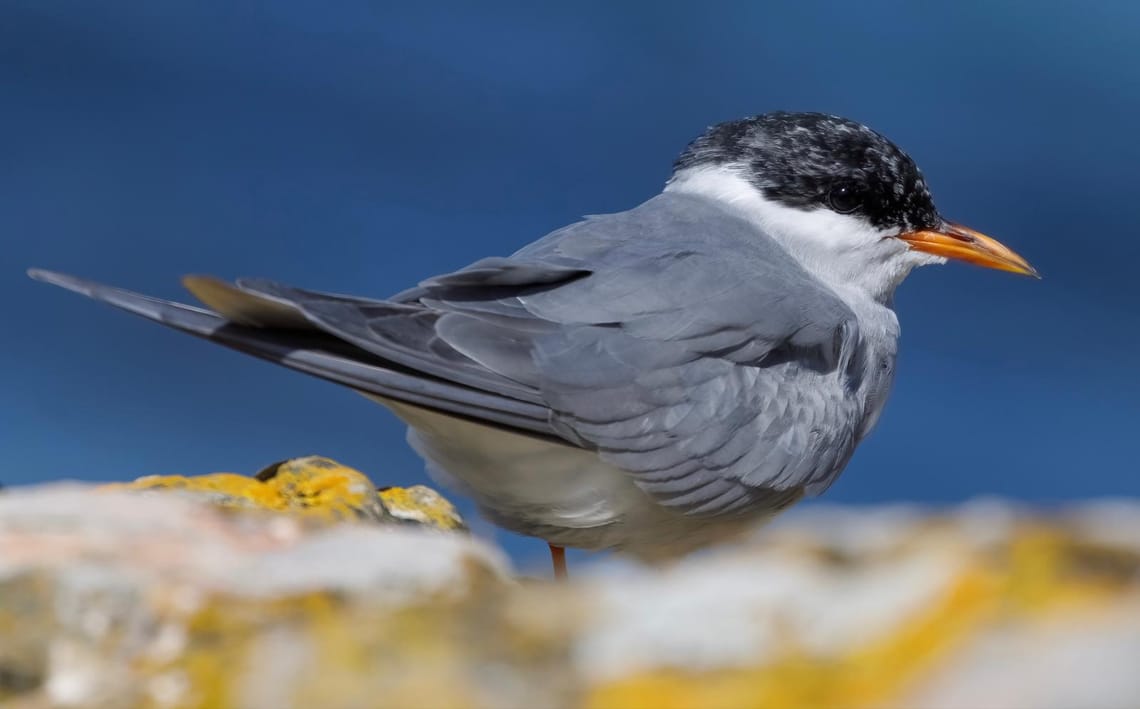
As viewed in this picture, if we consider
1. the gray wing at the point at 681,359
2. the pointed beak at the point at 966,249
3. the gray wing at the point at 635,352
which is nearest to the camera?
the gray wing at the point at 635,352

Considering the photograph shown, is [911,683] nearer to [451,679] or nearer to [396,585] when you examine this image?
[451,679]

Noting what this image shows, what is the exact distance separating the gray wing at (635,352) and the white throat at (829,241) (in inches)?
24.3

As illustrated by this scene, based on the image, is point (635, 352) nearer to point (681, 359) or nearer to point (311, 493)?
point (681, 359)

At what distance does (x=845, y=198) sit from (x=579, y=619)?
11.4 ft

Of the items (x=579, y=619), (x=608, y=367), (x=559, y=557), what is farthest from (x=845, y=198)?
(x=579, y=619)

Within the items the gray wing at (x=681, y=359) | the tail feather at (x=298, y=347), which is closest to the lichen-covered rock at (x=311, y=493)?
the tail feather at (x=298, y=347)

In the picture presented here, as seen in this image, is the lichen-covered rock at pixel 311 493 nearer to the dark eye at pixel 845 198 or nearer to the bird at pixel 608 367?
the bird at pixel 608 367

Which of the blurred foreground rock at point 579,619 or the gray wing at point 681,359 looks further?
the gray wing at point 681,359

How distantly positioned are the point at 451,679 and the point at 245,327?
1.77m

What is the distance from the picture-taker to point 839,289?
5.11m

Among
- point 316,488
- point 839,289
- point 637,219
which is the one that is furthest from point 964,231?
point 316,488

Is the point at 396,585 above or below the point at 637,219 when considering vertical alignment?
below

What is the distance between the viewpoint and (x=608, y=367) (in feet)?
12.9

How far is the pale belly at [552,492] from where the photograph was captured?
3992mm
